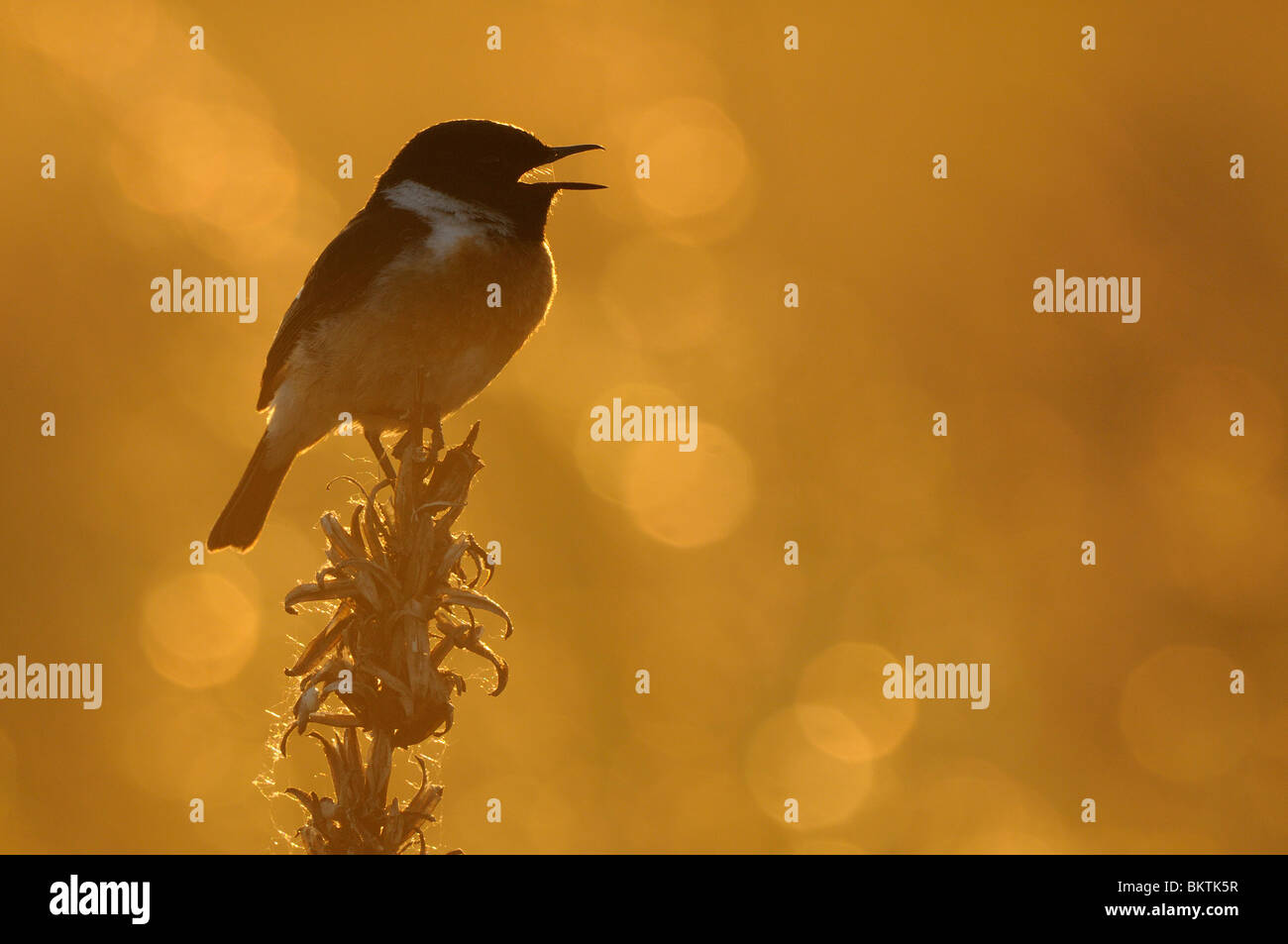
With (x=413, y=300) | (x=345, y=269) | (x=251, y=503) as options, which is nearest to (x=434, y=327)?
(x=413, y=300)

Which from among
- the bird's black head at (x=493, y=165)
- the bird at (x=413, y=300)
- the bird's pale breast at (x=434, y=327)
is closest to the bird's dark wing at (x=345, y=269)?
the bird at (x=413, y=300)

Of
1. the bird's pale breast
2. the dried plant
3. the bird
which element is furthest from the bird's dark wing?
the dried plant

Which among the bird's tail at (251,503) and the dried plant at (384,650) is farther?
the bird's tail at (251,503)

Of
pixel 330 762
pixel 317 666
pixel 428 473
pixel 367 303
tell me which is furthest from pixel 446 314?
pixel 330 762

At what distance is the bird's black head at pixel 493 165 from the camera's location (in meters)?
7.51

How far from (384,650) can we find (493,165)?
467 cm

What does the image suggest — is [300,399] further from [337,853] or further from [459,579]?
[337,853]

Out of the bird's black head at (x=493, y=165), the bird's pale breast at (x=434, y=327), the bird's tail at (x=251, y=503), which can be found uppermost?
the bird's black head at (x=493, y=165)

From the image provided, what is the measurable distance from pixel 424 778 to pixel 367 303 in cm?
414

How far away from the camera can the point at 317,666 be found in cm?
371

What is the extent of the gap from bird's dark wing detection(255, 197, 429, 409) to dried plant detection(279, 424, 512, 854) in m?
3.36

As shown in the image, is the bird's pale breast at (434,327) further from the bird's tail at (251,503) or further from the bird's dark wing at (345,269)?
the bird's tail at (251,503)

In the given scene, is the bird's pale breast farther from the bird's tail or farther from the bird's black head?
the bird's tail

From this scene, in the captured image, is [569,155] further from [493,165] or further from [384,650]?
[384,650]
